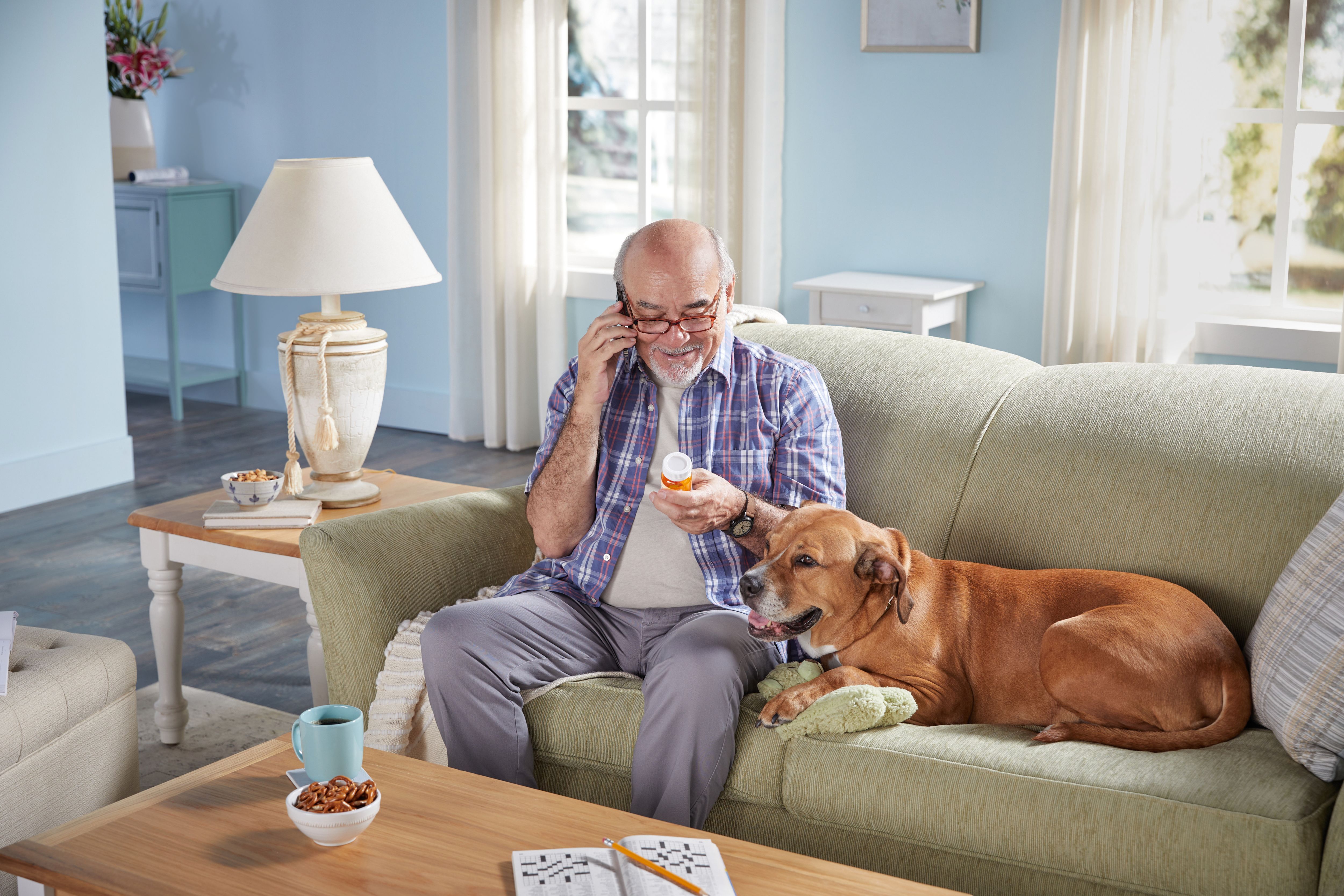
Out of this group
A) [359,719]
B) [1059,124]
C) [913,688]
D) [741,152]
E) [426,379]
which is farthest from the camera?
[426,379]

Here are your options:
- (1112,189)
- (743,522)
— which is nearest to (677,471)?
(743,522)

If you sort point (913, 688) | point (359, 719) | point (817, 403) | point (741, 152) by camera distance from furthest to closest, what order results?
point (741, 152)
point (817, 403)
point (913, 688)
point (359, 719)

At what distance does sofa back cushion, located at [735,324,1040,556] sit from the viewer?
2.12 metres

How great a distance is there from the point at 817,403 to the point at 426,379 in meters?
3.67

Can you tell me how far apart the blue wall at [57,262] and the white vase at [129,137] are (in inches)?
40.4

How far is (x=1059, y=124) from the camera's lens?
156 inches

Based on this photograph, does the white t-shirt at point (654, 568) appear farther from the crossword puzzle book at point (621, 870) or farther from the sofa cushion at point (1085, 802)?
the crossword puzzle book at point (621, 870)

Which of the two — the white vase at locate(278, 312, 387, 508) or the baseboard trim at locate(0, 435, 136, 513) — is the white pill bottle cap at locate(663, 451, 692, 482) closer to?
the white vase at locate(278, 312, 387, 508)

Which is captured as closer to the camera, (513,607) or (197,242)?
(513,607)

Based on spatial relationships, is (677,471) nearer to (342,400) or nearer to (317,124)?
(342,400)

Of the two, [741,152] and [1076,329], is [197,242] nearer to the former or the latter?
[741,152]

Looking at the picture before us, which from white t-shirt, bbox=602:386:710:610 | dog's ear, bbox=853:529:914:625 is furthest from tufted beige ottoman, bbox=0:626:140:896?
dog's ear, bbox=853:529:914:625

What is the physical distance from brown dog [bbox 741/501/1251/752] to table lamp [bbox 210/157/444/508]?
1.00 m

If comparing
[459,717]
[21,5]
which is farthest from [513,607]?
[21,5]
